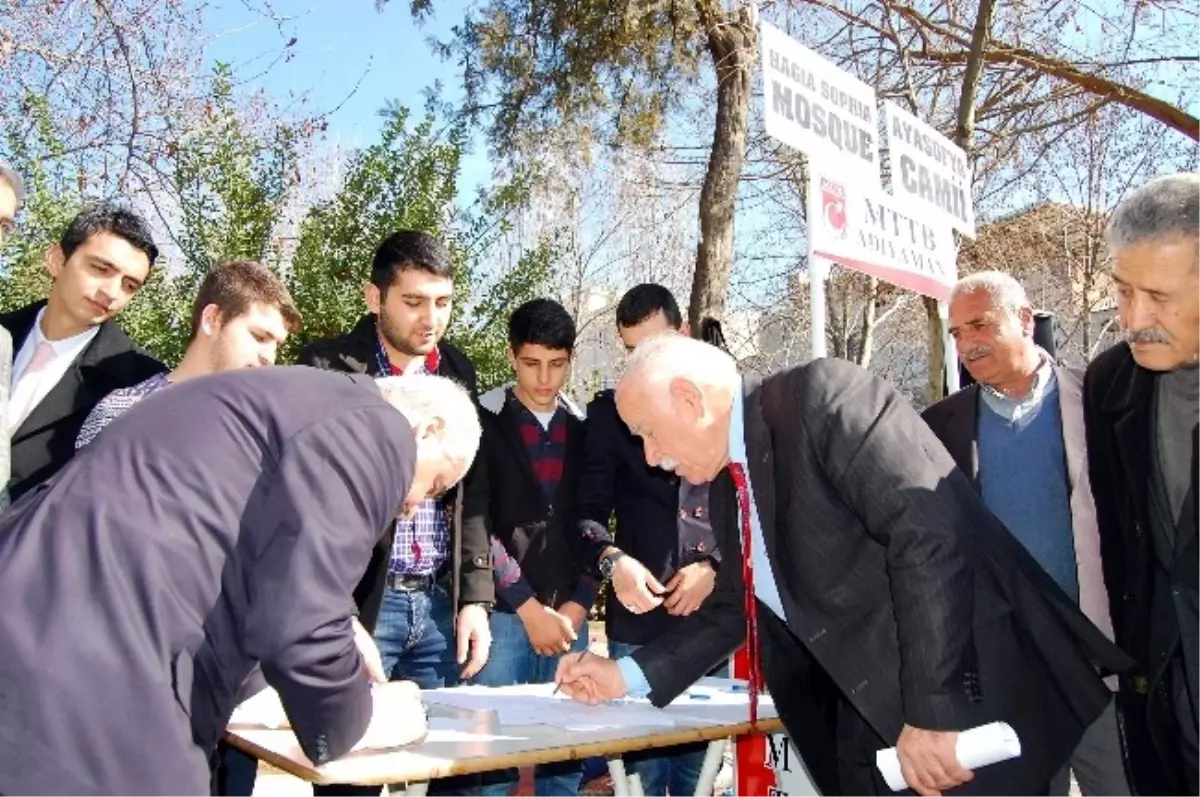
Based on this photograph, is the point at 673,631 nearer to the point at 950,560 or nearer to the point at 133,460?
the point at 950,560

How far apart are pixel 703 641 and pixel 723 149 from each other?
517 centimetres

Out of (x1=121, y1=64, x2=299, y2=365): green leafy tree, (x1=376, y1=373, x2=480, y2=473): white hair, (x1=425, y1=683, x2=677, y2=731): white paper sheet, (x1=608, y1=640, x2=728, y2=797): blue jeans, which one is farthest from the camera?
(x1=121, y1=64, x2=299, y2=365): green leafy tree

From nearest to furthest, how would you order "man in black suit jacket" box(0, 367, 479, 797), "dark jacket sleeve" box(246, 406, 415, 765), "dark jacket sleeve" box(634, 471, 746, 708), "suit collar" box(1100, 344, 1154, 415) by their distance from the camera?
"man in black suit jacket" box(0, 367, 479, 797) < "dark jacket sleeve" box(246, 406, 415, 765) < "suit collar" box(1100, 344, 1154, 415) < "dark jacket sleeve" box(634, 471, 746, 708)

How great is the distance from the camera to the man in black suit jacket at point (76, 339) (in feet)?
9.78

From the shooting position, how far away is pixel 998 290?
10.9ft

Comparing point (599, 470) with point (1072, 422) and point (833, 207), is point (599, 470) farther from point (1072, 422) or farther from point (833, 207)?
point (1072, 422)

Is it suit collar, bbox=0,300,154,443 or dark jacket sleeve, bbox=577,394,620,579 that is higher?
suit collar, bbox=0,300,154,443

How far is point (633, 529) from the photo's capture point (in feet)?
11.9

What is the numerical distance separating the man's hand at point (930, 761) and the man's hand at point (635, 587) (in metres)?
1.15

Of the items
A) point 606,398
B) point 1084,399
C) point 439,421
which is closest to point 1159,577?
point 1084,399

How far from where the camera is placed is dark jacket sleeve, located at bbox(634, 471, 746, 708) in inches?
104

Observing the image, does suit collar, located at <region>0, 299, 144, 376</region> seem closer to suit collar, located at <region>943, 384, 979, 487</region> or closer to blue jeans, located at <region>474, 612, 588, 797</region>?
blue jeans, located at <region>474, 612, 588, 797</region>

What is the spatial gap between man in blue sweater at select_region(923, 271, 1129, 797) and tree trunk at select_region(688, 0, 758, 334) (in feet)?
11.7

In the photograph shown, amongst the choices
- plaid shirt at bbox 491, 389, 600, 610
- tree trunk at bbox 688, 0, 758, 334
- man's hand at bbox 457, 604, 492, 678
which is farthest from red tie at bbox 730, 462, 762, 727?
tree trunk at bbox 688, 0, 758, 334
